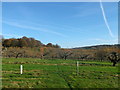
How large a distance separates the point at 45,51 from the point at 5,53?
1161 cm

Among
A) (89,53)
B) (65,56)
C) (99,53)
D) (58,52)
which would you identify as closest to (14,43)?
(58,52)

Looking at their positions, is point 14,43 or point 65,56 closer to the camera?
point 65,56

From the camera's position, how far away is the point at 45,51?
4081cm

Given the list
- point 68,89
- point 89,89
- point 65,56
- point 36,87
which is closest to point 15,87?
point 36,87

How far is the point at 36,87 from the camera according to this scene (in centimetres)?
512

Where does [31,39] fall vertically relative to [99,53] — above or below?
above

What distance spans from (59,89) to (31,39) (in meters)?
53.2

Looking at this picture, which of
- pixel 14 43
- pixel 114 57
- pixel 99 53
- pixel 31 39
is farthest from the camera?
pixel 31 39

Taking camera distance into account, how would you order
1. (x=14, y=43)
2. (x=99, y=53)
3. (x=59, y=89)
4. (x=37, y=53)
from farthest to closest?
(x=14, y=43) < (x=37, y=53) < (x=99, y=53) < (x=59, y=89)

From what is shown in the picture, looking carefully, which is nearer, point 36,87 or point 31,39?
point 36,87

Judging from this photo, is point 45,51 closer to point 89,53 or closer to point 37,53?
point 37,53

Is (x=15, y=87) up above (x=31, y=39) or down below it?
below

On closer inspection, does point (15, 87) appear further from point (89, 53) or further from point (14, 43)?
point (14, 43)

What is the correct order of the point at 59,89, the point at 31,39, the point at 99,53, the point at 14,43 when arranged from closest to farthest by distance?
the point at 59,89, the point at 99,53, the point at 14,43, the point at 31,39
